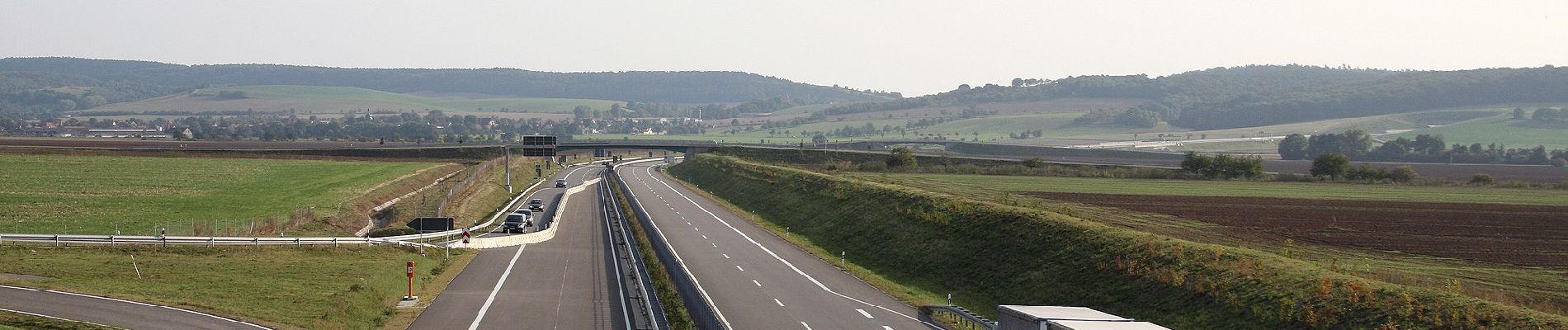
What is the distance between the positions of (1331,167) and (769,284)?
8707cm

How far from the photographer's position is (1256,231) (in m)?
51.0

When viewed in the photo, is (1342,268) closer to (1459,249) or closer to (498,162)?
(1459,249)

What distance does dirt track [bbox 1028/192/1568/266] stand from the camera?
4316 centimetres

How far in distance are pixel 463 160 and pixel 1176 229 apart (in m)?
124

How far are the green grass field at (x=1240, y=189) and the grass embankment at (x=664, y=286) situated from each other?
907 inches

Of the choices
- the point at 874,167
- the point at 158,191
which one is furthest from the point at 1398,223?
the point at 874,167

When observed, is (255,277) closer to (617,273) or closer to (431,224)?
(617,273)

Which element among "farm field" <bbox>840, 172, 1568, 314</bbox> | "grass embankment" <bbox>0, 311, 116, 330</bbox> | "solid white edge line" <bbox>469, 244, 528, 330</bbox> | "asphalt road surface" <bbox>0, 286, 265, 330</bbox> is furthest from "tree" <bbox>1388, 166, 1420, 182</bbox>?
"grass embankment" <bbox>0, 311, 116, 330</bbox>

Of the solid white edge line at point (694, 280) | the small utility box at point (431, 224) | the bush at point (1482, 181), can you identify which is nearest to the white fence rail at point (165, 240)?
the small utility box at point (431, 224)

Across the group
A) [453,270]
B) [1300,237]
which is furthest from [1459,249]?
[453,270]

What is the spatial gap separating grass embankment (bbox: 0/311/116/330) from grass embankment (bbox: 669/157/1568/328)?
24.7 m

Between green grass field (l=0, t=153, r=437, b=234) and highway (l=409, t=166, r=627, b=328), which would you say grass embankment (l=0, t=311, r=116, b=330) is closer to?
highway (l=409, t=166, r=627, b=328)

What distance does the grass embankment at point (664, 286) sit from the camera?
3128 cm

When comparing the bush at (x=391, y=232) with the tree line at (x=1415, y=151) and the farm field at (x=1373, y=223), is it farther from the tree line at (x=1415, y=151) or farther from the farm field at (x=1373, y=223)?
the tree line at (x=1415, y=151)
